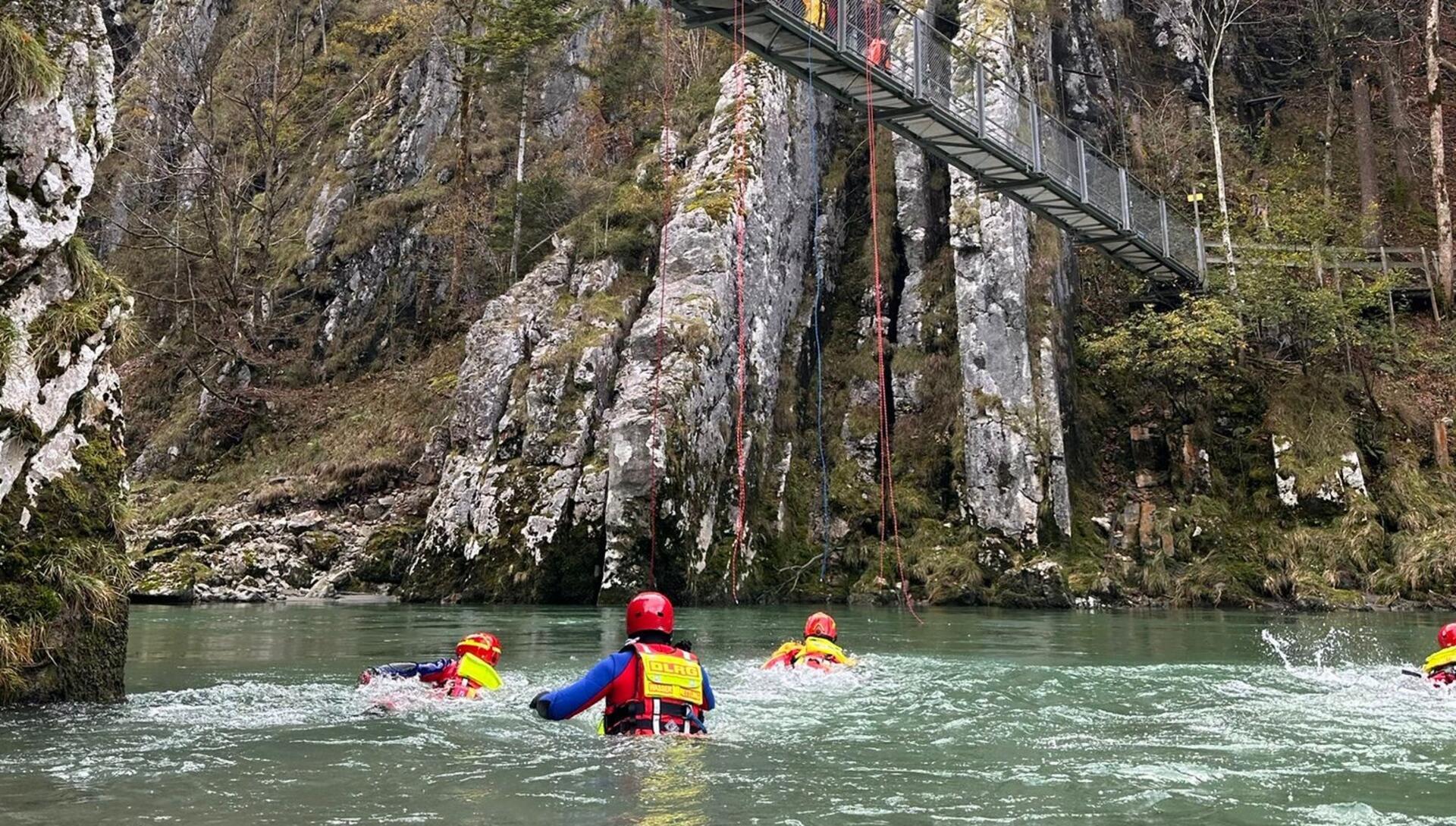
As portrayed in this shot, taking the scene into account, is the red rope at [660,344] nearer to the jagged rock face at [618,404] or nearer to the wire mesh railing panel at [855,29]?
the jagged rock face at [618,404]

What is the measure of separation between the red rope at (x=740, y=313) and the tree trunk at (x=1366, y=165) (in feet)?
47.3

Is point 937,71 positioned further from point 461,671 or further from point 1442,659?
point 461,671

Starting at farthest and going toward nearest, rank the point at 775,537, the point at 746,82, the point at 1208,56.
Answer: the point at 1208,56 < the point at 746,82 < the point at 775,537

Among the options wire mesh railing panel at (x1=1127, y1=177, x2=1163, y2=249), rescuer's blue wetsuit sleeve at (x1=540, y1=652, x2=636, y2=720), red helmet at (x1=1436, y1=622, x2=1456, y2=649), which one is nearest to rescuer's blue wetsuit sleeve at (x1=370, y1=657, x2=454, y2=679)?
rescuer's blue wetsuit sleeve at (x1=540, y1=652, x2=636, y2=720)

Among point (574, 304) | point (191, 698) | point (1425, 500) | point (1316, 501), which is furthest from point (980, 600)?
point (191, 698)

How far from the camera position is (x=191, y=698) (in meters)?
8.48

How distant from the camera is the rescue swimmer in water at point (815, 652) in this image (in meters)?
10.1

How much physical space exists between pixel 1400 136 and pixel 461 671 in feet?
97.4

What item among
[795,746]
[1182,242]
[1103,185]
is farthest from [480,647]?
[1182,242]

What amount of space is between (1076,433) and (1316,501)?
4645 millimetres

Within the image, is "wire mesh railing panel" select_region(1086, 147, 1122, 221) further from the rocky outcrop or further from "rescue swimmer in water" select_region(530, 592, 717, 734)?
"rescue swimmer in water" select_region(530, 592, 717, 734)

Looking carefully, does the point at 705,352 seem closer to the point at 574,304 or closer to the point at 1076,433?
the point at 574,304

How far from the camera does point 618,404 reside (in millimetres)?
20078

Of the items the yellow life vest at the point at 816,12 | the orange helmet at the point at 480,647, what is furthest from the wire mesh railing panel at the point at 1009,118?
the orange helmet at the point at 480,647
